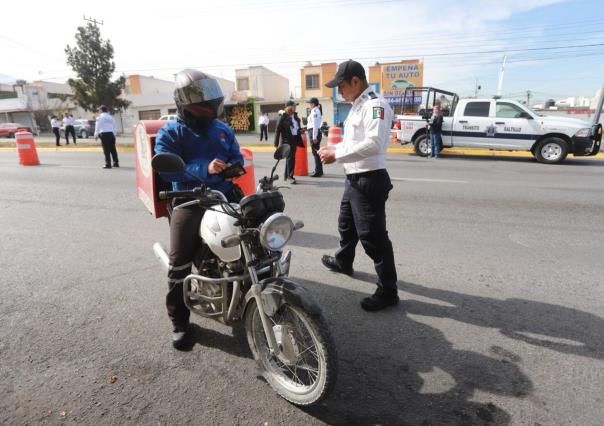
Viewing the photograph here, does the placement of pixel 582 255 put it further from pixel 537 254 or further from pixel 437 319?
pixel 437 319

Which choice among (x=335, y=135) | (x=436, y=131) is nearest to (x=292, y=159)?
(x=335, y=135)

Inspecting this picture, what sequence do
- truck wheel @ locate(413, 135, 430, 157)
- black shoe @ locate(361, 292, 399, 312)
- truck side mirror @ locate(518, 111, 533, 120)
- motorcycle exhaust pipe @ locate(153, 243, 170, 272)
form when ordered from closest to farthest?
motorcycle exhaust pipe @ locate(153, 243, 170, 272) → black shoe @ locate(361, 292, 399, 312) → truck side mirror @ locate(518, 111, 533, 120) → truck wheel @ locate(413, 135, 430, 157)

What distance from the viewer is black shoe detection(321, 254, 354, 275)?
4031mm

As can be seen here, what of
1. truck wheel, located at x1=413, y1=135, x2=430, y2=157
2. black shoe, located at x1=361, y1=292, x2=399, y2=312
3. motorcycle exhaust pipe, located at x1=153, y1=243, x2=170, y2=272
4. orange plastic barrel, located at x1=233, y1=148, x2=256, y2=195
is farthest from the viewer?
truck wheel, located at x1=413, y1=135, x2=430, y2=157

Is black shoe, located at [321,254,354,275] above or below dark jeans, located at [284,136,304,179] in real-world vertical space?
below

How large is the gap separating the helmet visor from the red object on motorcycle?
0.88 metres

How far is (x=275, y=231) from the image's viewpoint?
217 centimetres

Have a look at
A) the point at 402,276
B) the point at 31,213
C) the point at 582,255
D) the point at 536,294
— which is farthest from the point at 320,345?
the point at 31,213

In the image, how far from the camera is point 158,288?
379 cm

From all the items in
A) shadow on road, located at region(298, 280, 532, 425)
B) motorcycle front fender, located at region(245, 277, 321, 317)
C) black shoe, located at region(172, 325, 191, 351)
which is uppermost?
motorcycle front fender, located at region(245, 277, 321, 317)

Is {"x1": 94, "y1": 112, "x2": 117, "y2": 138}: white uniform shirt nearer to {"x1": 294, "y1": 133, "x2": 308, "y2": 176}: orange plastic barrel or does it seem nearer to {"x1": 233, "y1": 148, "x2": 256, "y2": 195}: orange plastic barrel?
{"x1": 294, "y1": 133, "x2": 308, "y2": 176}: orange plastic barrel

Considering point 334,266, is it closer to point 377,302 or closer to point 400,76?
point 377,302

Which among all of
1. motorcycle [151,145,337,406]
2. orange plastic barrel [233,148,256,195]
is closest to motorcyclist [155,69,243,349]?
motorcycle [151,145,337,406]

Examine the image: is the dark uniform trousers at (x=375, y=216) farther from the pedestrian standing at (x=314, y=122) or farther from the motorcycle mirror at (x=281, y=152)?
the pedestrian standing at (x=314, y=122)
